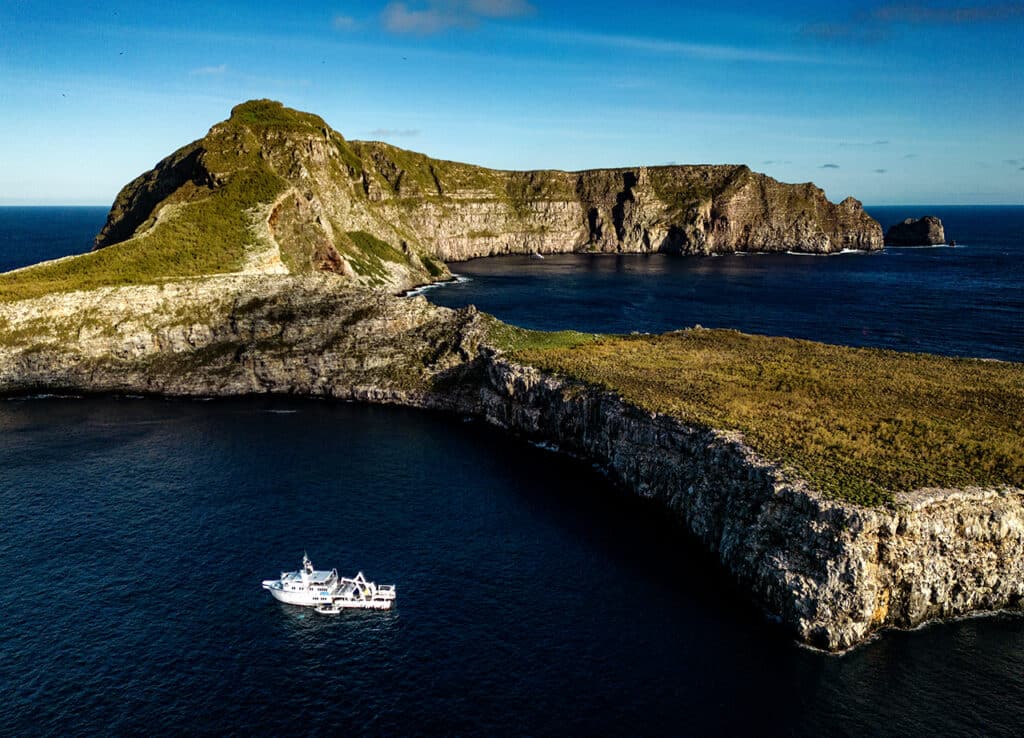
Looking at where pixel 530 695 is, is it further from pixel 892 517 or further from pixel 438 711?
pixel 892 517

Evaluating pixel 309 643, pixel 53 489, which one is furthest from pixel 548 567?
pixel 53 489

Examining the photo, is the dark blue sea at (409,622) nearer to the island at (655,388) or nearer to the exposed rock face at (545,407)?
the exposed rock face at (545,407)

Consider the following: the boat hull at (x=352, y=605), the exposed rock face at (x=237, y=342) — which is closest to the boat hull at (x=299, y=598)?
the boat hull at (x=352, y=605)

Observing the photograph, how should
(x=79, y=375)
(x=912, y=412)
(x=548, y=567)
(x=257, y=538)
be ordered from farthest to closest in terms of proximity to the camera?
(x=79, y=375) → (x=912, y=412) → (x=257, y=538) → (x=548, y=567)

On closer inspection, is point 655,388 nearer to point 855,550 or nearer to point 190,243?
point 855,550

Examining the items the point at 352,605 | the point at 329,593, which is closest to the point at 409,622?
the point at 352,605

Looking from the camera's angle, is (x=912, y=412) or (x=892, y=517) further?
(x=912, y=412)

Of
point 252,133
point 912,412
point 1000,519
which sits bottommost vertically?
point 1000,519

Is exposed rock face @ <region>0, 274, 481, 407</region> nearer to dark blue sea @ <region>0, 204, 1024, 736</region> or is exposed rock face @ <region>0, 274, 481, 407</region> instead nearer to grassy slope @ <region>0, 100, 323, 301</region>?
grassy slope @ <region>0, 100, 323, 301</region>

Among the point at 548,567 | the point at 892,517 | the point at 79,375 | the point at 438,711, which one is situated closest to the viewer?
the point at 438,711
